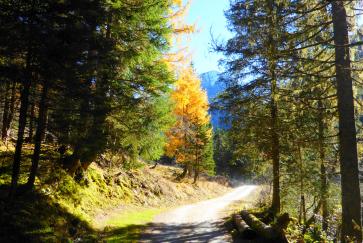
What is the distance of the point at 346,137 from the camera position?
8.27 meters

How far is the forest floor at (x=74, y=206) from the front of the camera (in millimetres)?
10011

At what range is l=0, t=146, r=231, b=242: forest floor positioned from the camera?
10011 mm

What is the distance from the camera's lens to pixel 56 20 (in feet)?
33.7

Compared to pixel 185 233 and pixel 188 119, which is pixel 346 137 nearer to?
pixel 185 233

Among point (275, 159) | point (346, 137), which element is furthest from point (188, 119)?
point (346, 137)

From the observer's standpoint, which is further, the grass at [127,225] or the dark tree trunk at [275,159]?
the dark tree trunk at [275,159]

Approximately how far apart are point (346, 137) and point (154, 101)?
913 centimetres

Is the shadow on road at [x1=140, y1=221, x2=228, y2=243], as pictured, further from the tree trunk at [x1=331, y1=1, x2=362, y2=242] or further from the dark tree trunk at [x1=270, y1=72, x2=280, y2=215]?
the tree trunk at [x1=331, y1=1, x2=362, y2=242]

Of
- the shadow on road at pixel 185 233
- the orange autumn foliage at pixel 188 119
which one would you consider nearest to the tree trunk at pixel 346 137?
the shadow on road at pixel 185 233

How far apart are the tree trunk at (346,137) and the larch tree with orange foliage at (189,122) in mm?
23159

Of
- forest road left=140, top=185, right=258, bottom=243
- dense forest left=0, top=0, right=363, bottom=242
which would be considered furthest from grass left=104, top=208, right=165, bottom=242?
dense forest left=0, top=0, right=363, bottom=242

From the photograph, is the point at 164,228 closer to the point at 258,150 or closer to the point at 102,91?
the point at 258,150

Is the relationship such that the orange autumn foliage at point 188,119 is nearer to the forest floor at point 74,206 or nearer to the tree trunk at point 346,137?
the forest floor at point 74,206

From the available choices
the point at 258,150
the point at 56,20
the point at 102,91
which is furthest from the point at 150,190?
the point at 56,20
